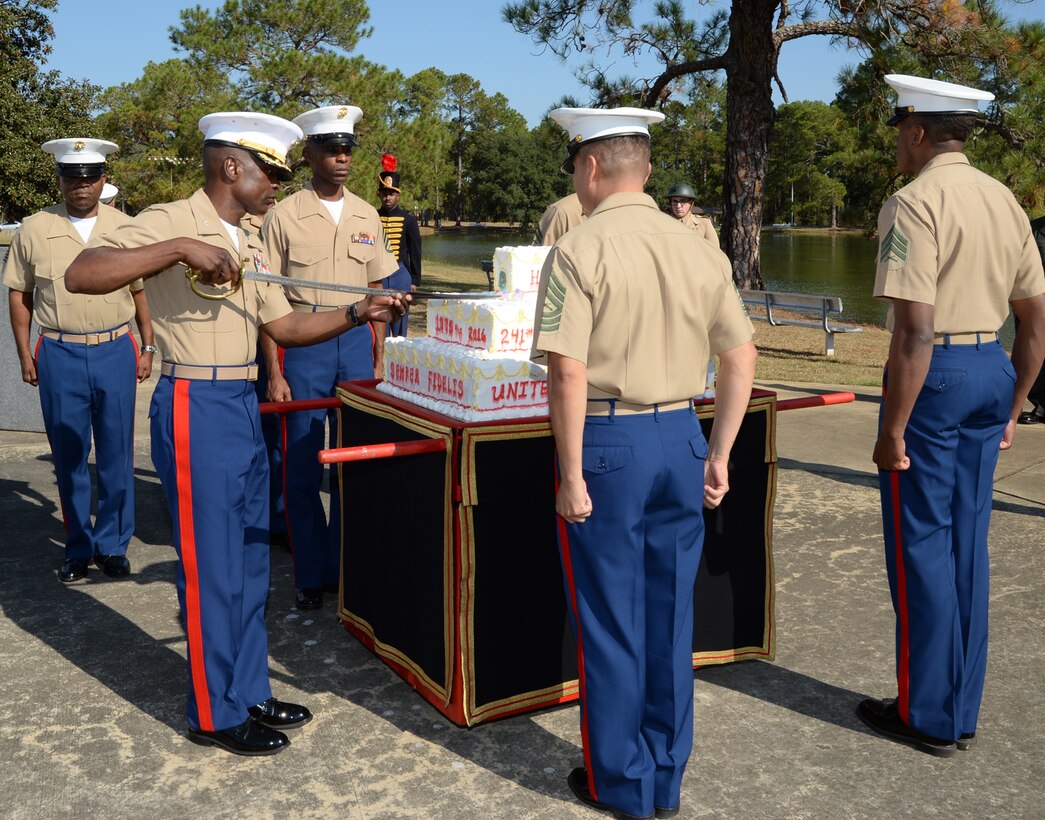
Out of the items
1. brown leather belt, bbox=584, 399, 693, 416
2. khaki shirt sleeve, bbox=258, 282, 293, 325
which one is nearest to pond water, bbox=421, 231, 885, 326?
khaki shirt sleeve, bbox=258, 282, 293, 325

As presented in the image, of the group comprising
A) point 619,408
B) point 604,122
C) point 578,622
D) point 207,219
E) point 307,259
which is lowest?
point 578,622

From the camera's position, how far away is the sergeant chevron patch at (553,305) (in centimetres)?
290

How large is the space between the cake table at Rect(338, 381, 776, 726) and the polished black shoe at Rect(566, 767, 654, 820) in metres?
0.45

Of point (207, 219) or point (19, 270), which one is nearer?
point (207, 219)

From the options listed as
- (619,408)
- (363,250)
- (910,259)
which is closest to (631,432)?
(619,408)

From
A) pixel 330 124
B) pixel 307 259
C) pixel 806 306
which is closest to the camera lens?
pixel 330 124

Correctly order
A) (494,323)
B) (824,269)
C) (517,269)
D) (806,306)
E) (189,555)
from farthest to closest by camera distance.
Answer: (824,269), (806,306), (517,269), (494,323), (189,555)

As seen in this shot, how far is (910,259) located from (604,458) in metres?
1.16

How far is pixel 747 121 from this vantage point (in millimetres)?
16219

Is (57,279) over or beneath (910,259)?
beneath

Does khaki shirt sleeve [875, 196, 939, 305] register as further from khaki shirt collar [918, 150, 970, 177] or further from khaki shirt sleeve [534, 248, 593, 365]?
khaki shirt sleeve [534, 248, 593, 365]

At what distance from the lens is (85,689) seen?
4.02m

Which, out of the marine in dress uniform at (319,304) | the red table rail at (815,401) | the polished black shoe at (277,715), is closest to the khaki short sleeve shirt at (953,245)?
the red table rail at (815,401)

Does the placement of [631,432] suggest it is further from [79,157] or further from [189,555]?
[79,157]
